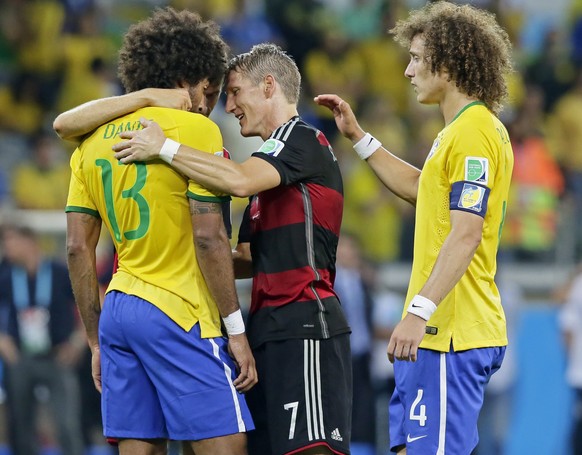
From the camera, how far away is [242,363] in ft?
14.8

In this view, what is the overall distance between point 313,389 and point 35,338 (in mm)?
6029

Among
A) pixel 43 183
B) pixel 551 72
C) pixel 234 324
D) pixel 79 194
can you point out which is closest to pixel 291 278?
pixel 234 324

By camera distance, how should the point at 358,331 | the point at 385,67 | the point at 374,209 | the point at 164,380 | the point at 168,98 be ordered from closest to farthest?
the point at 164,380, the point at 168,98, the point at 358,331, the point at 374,209, the point at 385,67

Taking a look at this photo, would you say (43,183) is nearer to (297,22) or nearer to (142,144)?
(297,22)

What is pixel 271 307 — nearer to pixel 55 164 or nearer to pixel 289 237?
pixel 289 237

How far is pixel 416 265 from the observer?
4629mm

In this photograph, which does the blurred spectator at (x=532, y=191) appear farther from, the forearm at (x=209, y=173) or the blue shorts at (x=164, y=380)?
the forearm at (x=209, y=173)

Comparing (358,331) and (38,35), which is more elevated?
(38,35)

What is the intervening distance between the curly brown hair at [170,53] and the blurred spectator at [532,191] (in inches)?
258

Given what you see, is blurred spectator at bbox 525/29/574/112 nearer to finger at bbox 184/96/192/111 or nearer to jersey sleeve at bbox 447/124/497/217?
jersey sleeve at bbox 447/124/497/217

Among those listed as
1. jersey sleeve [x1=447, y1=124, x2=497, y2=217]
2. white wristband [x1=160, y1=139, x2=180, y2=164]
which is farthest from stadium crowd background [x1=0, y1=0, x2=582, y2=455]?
jersey sleeve [x1=447, y1=124, x2=497, y2=217]

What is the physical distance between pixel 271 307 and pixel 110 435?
0.86 metres

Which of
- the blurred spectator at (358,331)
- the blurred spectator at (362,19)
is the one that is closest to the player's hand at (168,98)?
the blurred spectator at (358,331)

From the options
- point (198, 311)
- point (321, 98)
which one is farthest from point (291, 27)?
point (198, 311)
